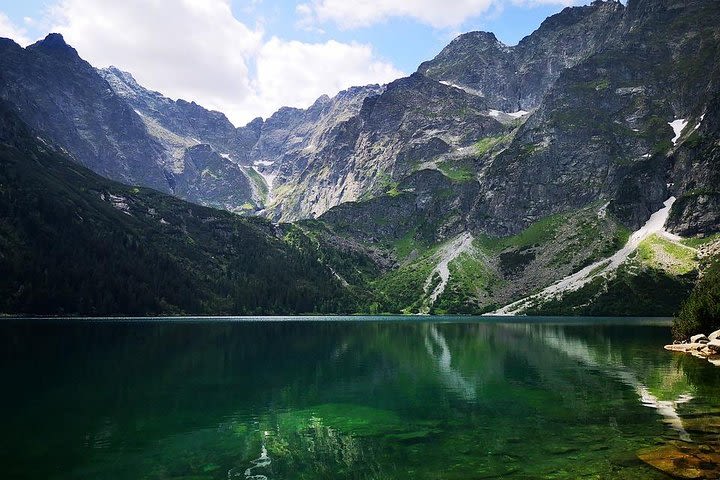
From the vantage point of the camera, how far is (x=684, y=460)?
26375 millimetres

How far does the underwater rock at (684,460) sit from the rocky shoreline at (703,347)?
51.4 meters

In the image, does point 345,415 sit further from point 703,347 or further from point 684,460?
point 703,347

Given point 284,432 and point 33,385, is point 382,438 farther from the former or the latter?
point 33,385

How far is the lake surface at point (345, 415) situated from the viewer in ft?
90.8

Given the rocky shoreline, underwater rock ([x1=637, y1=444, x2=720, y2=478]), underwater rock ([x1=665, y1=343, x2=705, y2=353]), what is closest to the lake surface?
underwater rock ([x1=637, y1=444, x2=720, y2=478])

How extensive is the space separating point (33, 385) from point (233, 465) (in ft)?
115

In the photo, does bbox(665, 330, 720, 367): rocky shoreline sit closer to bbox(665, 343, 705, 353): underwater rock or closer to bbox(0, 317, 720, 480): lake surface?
bbox(665, 343, 705, 353): underwater rock

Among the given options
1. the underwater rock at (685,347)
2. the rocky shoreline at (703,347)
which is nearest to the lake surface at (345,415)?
the rocky shoreline at (703,347)

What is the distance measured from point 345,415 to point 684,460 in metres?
24.2

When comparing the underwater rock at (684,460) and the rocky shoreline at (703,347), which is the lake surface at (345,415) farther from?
the rocky shoreline at (703,347)

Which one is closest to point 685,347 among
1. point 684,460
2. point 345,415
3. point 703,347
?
point 703,347

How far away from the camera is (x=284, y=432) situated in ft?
119

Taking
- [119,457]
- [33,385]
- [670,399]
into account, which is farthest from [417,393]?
[33,385]

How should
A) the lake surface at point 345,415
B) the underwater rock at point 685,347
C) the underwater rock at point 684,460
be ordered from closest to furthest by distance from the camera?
the underwater rock at point 684,460, the lake surface at point 345,415, the underwater rock at point 685,347
